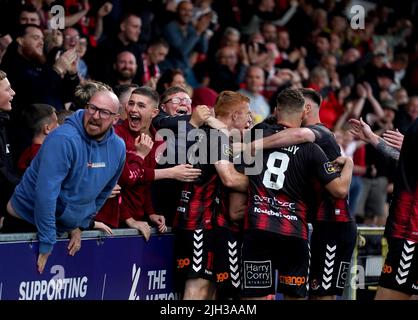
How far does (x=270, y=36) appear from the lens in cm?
1633

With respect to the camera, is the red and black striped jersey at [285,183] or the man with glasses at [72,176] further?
the red and black striped jersey at [285,183]

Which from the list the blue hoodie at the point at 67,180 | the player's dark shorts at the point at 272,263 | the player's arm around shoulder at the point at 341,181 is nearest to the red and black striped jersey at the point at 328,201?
the player's arm around shoulder at the point at 341,181

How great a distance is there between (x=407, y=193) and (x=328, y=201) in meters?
1.46

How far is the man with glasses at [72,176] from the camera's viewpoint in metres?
7.00

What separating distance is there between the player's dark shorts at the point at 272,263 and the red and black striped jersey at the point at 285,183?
0.08 metres

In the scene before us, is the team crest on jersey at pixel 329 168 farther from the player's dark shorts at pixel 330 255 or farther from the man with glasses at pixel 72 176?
the man with glasses at pixel 72 176

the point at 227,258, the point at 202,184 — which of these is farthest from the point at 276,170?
the point at 227,258

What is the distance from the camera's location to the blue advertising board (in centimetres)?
704

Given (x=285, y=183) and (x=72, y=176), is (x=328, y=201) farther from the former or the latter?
(x=72, y=176)

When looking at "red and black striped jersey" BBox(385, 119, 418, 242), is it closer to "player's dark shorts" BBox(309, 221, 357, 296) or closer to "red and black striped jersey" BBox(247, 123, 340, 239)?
"red and black striped jersey" BBox(247, 123, 340, 239)

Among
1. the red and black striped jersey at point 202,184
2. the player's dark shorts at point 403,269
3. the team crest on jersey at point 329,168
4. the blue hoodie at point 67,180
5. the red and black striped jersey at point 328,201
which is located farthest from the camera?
the red and black striped jersey at point 328,201

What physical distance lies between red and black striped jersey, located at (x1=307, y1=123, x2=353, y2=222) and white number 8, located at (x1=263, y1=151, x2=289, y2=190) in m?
0.62

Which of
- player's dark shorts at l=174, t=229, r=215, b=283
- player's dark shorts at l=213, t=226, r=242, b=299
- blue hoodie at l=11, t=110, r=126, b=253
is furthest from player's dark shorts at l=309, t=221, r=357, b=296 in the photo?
blue hoodie at l=11, t=110, r=126, b=253

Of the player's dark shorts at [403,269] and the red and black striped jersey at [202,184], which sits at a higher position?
the red and black striped jersey at [202,184]
